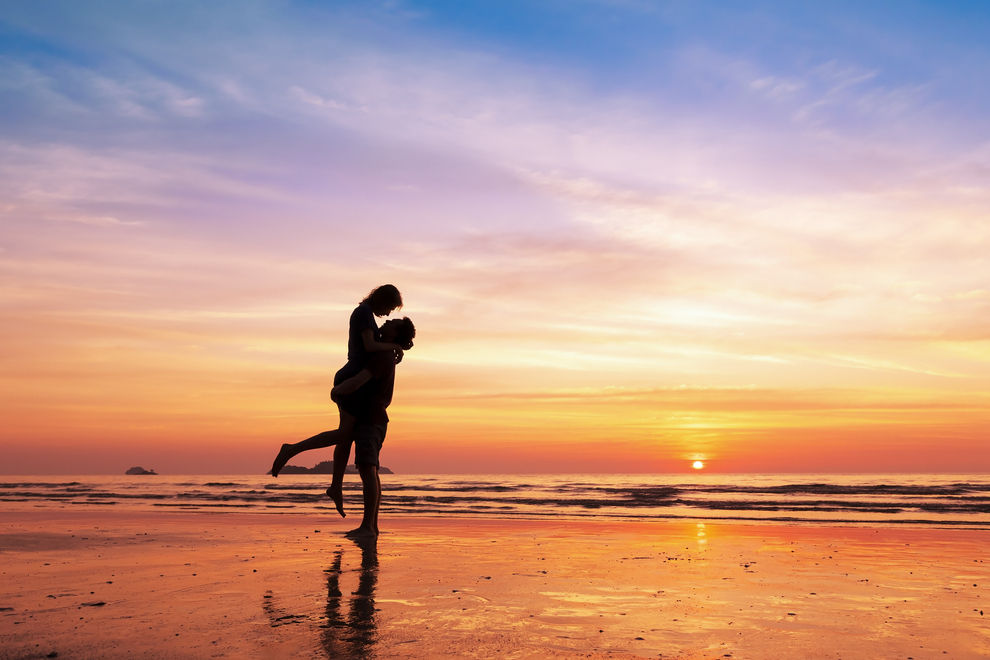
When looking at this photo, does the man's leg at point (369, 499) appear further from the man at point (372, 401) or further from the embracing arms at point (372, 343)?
the embracing arms at point (372, 343)

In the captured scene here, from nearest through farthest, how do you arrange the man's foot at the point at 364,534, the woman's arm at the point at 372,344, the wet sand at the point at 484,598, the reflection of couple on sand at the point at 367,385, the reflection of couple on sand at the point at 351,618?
the reflection of couple on sand at the point at 351,618 → the wet sand at the point at 484,598 → the woman's arm at the point at 372,344 → the reflection of couple on sand at the point at 367,385 → the man's foot at the point at 364,534

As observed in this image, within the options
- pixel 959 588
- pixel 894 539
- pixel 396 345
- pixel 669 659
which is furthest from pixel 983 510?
pixel 669 659

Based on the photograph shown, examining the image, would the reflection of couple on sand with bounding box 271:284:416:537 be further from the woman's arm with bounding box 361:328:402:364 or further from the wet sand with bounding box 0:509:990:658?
the wet sand with bounding box 0:509:990:658

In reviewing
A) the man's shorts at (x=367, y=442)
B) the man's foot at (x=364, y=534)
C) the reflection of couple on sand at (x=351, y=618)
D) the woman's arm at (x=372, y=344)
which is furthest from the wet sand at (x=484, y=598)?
the woman's arm at (x=372, y=344)

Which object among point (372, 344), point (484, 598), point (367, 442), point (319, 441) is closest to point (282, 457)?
point (319, 441)

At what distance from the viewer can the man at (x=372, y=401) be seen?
26.1 ft

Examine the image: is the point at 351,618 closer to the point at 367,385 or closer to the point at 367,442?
the point at 367,442

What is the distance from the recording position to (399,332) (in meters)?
8.10

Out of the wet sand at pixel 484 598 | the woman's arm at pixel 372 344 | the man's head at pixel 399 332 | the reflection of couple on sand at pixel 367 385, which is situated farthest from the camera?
the man's head at pixel 399 332

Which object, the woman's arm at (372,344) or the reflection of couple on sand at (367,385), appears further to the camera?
the reflection of couple on sand at (367,385)

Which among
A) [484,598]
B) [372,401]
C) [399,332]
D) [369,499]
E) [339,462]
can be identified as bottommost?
[484,598]

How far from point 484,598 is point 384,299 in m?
3.62

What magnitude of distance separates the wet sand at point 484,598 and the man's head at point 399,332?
2.09 metres

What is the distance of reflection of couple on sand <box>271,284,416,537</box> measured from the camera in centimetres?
790
